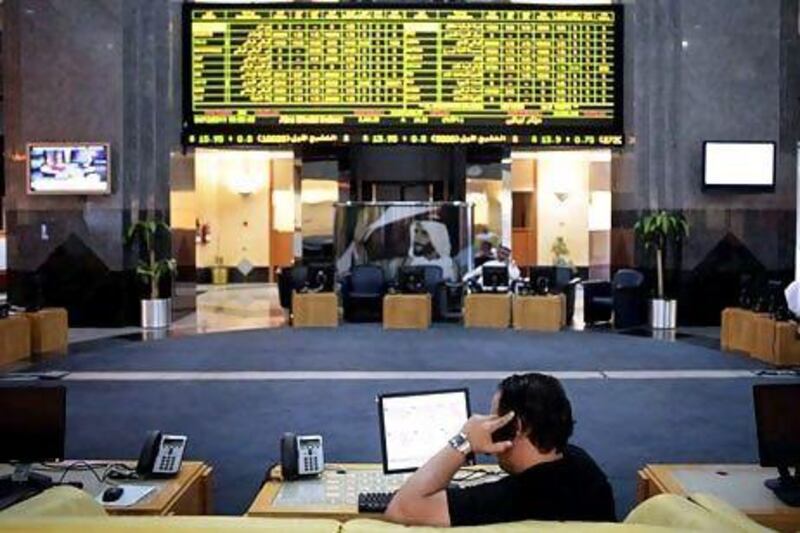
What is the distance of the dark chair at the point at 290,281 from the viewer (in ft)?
47.3

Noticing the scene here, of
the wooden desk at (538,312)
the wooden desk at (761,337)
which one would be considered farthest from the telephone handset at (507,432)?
the wooden desk at (538,312)

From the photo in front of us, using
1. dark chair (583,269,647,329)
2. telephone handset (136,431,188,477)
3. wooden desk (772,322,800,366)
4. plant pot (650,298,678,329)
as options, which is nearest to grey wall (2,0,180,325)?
dark chair (583,269,647,329)

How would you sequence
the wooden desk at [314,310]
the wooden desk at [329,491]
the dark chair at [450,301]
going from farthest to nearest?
1. the dark chair at [450,301]
2. the wooden desk at [314,310]
3. the wooden desk at [329,491]

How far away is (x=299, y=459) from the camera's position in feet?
11.1

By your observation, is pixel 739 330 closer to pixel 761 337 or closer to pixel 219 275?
pixel 761 337

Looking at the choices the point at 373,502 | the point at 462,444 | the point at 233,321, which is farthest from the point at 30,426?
the point at 233,321

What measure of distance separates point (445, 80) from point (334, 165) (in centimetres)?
334

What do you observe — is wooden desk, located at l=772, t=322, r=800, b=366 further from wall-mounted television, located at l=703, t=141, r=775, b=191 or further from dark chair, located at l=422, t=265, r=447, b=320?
dark chair, located at l=422, t=265, r=447, b=320

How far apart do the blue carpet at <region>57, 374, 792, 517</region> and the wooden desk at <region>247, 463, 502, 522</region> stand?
155 cm

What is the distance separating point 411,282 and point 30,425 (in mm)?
10042

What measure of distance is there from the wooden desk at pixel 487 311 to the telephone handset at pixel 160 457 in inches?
381

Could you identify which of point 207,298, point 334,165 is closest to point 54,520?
point 334,165

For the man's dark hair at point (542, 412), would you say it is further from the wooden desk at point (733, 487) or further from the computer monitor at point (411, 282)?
the computer monitor at point (411, 282)

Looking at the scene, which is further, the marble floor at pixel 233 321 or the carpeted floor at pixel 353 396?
the marble floor at pixel 233 321
